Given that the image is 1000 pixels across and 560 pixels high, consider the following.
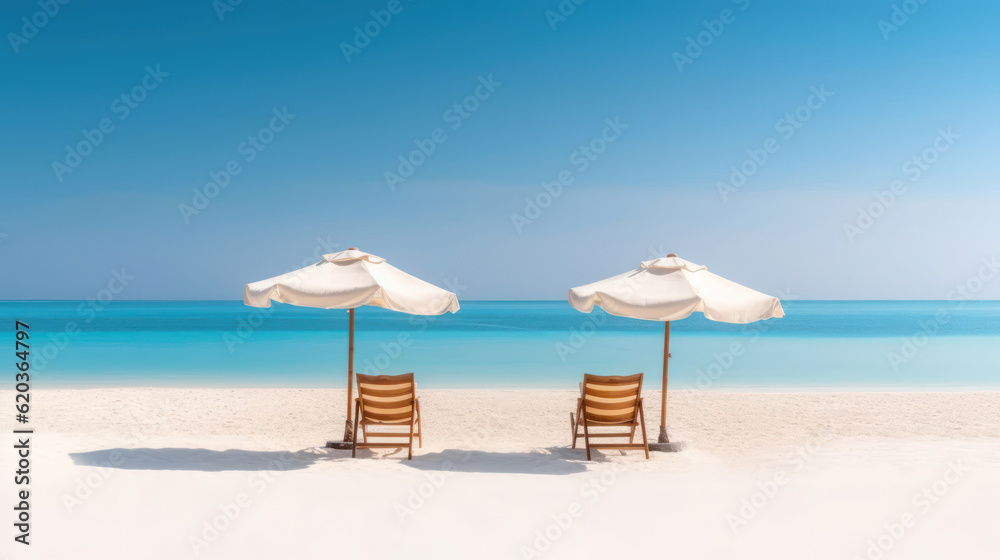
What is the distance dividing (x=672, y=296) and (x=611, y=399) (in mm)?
1111

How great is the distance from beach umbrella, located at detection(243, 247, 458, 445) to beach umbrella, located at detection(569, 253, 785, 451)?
4.22 ft

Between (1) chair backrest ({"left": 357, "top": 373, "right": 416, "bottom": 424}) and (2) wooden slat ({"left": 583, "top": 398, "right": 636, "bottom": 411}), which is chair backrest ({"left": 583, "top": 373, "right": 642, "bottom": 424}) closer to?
(2) wooden slat ({"left": 583, "top": 398, "right": 636, "bottom": 411})

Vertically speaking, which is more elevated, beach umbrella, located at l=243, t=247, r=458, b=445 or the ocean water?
beach umbrella, located at l=243, t=247, r=458, b=445

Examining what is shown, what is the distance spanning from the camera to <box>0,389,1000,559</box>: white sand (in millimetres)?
3301

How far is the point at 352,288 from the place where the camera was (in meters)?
4.89

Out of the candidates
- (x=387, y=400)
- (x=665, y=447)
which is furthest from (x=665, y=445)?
(x=387, y=400)

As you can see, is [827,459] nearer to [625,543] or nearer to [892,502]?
[892,502]

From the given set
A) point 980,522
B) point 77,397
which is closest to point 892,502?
point 980,522

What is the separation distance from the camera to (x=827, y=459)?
206 inches

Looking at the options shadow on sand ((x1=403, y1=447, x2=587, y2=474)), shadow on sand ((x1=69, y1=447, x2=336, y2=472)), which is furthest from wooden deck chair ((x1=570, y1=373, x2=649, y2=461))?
shadow on sand ((x1=69, y1=447, x2=336, y2=472))

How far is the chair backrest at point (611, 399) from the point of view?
5.37 m

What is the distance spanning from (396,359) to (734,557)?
15.7 m

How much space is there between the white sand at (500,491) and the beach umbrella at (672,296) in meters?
1.23

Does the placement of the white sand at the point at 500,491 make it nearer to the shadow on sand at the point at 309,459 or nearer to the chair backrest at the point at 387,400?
the shadow on sand at the point at 309,459
